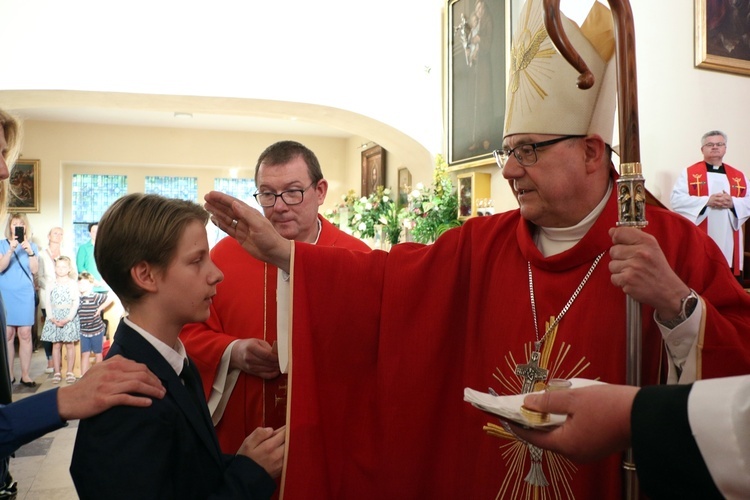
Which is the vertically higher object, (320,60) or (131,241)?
(320,60)

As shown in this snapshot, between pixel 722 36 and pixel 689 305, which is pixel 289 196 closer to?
pixel 689 305

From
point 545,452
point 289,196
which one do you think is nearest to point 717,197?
point 289,196

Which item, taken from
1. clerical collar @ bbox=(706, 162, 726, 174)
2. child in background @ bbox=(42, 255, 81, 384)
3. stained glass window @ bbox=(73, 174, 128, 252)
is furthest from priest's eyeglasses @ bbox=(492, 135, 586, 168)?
stained glass window @ bbox=(73, 174, 128, 252)

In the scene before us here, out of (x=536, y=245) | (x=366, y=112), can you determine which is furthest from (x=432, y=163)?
(x=536, y=245)

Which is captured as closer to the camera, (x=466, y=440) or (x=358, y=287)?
(x=466, y=440)

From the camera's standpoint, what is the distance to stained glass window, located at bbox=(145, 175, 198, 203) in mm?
13180

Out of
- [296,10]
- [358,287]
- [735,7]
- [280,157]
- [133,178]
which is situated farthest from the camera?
[133,178]

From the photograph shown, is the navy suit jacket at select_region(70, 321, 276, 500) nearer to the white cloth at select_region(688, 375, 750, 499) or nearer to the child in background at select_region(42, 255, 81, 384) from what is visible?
the white cloth at select_region(688, 375, 750, 499)

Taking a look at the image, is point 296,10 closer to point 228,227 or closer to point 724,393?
point 228,227

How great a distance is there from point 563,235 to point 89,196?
12605mm

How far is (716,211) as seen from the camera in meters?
5.79

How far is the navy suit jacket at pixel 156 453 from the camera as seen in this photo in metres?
1.28

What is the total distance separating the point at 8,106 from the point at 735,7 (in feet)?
24.6

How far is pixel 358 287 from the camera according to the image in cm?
199
